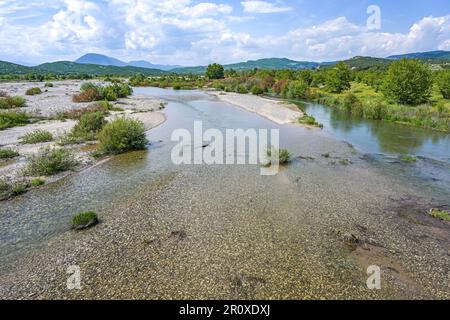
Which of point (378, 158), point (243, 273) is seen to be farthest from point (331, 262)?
point (378, 158)

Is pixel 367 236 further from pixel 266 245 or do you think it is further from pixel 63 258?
pixel 63 258

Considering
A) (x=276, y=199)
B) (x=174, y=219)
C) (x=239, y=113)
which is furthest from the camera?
(x=239, y=113)

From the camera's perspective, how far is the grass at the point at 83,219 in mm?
14617

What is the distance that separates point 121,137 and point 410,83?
50.5 metres

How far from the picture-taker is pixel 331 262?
12250 millimetres

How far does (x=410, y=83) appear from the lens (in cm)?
5306

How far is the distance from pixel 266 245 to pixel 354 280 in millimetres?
3747

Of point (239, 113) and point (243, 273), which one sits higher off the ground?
point (239, 113)

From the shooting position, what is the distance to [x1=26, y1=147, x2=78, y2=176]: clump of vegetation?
68.8 ft

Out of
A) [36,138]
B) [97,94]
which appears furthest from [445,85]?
[97,94]

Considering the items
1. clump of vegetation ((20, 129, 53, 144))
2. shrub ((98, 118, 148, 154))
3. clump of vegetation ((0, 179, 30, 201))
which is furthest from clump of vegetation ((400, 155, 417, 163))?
clump of vegetation ((20, 129, 53, 144))

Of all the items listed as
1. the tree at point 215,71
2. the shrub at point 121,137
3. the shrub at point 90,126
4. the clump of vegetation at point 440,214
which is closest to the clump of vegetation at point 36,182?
the shrub at point 121,137

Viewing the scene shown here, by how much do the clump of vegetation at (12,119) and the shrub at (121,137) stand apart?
50.0ft

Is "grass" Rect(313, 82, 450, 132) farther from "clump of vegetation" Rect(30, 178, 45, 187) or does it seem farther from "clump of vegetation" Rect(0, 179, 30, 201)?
"clump of vegetation" Rect(0, 179, 30, 201)
